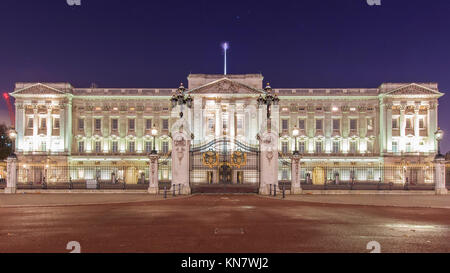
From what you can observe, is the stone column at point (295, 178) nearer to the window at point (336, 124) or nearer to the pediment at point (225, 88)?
the pediment at point (225, 88)

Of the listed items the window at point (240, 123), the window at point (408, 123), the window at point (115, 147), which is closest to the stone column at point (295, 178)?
the window at point (240, 123)

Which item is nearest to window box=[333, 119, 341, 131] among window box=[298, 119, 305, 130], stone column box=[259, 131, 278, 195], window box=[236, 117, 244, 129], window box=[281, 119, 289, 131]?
window box=[298, 119, 305, 130]

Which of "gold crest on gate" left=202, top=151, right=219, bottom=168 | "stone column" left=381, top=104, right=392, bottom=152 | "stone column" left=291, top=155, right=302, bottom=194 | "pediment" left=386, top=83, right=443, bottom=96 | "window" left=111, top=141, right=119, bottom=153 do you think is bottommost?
"stone column" left=291, top=155, right=302, bottom=194

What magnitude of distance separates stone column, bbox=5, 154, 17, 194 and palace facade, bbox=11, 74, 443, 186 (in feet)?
127

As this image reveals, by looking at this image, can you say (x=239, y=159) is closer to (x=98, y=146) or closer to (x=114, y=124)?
(x=114, y=124)

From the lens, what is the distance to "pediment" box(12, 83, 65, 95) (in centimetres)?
6988

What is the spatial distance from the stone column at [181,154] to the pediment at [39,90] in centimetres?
4971

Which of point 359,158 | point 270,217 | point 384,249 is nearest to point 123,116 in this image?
point 359,158

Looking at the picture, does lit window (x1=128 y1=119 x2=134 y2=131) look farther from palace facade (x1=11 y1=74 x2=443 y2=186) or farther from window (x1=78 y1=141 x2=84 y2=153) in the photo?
window (x1=78 y1=141 x2=84 y2=153)

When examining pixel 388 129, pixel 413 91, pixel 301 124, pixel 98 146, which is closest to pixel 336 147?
pixel 301 124

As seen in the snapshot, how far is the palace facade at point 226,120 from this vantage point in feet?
230

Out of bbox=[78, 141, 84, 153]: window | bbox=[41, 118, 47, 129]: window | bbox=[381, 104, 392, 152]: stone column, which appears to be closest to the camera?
bbox=[381, 104, 392, 152]: stone column

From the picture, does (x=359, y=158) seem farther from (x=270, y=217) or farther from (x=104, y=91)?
(x=270, y=217)

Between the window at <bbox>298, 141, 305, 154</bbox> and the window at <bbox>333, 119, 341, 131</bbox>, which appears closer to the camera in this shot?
the window at <bbox>298, 141, 305, 154</bbox>
